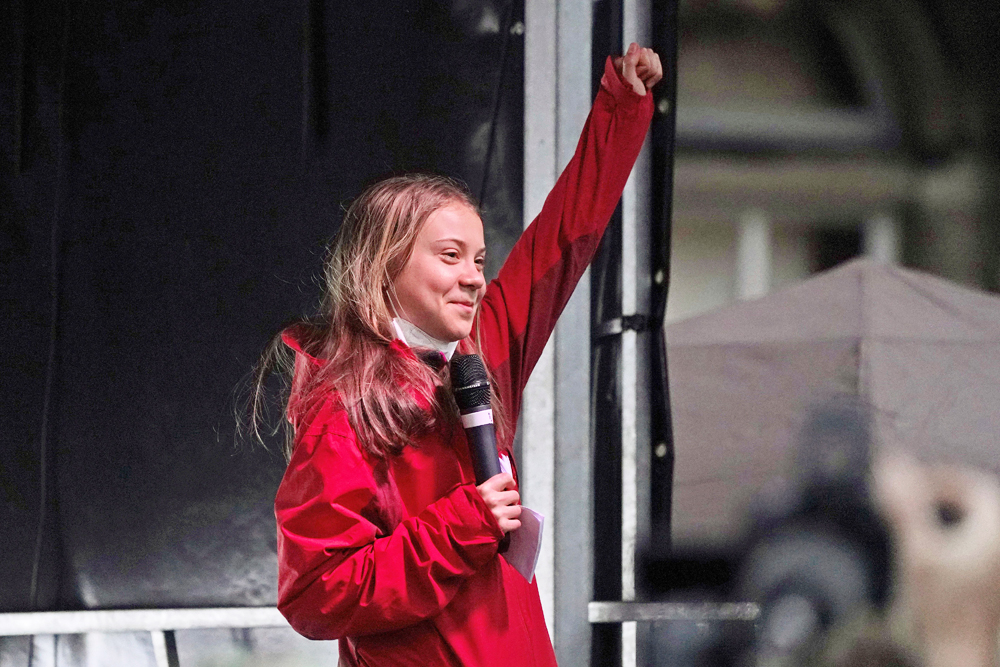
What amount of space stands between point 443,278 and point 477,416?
0.78 ft

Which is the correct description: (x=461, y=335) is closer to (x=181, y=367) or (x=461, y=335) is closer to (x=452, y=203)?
(x=452, y=203)

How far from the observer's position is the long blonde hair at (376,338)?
51.9 inches

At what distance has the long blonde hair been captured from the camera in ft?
4.32

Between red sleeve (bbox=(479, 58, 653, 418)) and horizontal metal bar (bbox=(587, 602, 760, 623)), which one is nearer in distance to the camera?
red sleeve (bbox=(479, 58, 653, 418))

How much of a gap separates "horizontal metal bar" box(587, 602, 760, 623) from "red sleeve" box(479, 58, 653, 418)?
66 cm

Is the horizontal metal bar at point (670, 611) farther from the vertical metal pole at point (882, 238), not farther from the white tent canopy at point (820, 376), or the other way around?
the vertical metal pole at point (882, 238)

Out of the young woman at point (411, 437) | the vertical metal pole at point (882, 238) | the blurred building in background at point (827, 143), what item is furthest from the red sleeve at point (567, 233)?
the vertical metal pole at point (882, 238)

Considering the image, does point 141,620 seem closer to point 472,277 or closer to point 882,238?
point 472,277

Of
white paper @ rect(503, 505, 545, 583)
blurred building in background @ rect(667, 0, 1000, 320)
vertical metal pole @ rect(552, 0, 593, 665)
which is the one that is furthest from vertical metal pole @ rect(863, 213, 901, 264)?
white paper @ rect(503, 505, 545, 583)

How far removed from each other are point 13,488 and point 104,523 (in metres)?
0.20

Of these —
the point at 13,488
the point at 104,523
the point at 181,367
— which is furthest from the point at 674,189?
the point at 13,488

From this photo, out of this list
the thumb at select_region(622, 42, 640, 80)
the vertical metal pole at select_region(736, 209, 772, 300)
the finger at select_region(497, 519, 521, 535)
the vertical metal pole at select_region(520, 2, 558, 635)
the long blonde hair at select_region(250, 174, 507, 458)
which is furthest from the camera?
the vertical metal pole at select_region(520, 2, 558, 635)

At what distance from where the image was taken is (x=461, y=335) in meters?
1.42

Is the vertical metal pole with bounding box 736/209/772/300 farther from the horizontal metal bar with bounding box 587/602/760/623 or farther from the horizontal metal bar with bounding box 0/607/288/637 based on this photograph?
the horizontal metal bar with bounding box 0/607/288/637
